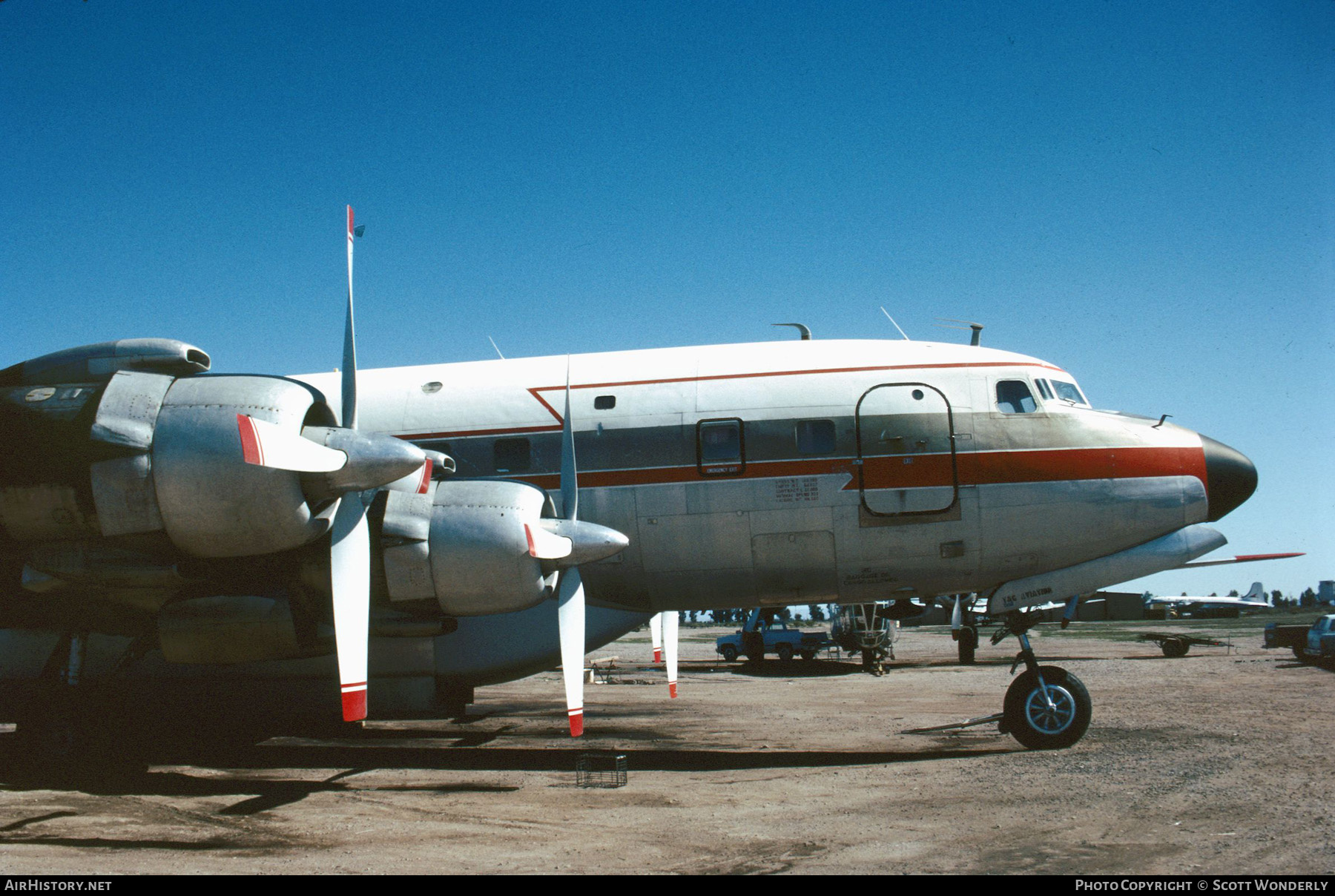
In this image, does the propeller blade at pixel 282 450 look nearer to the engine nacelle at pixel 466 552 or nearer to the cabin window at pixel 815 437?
the engine nacelle at pixel 466 552

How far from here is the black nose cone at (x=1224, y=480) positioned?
1056cm

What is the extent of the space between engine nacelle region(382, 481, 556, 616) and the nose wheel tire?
5.86 meters

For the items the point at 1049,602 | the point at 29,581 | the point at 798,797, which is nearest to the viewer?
the point at 798,797

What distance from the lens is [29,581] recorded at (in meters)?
9.10

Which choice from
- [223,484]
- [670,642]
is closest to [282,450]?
[223,484]

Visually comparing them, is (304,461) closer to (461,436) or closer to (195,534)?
(195,534)

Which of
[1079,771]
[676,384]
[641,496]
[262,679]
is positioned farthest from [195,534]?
[1079,771]

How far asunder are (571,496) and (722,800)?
3.51 meters

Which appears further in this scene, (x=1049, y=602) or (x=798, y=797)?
(x=1049, y=602)

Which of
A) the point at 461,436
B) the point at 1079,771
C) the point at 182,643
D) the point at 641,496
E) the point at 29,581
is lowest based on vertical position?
the point at 1079,771

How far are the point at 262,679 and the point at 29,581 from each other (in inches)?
114

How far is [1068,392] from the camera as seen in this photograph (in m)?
11.2

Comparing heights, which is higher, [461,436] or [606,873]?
[461,436]

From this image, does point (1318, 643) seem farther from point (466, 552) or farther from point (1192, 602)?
point (1192, 602)
